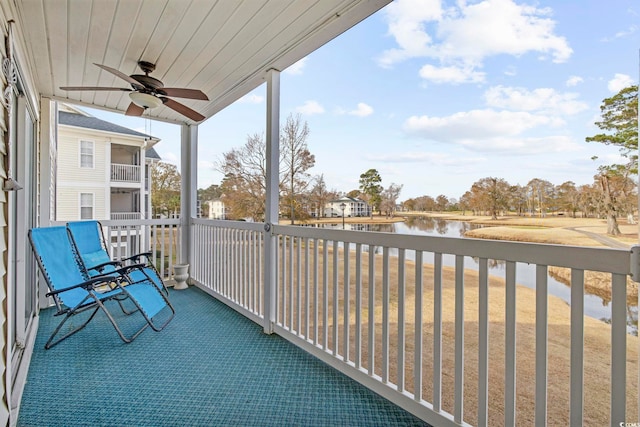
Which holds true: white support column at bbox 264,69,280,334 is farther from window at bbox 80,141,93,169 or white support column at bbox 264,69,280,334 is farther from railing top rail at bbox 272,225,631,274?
window at bbox 80,141,93,169

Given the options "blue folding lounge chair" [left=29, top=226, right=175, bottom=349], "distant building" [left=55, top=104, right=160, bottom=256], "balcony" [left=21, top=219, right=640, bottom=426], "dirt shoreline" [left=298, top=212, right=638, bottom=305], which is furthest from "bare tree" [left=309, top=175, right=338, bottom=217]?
"distant building" [left=55, top=104, right=160, bottom=256]

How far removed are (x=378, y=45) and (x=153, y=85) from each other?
1.96 m

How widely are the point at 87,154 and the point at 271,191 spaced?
310 centimetres

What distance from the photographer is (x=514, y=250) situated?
50.8 inches

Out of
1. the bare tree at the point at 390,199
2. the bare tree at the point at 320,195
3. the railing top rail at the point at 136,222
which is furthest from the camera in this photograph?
the railing top rail at the point at 136,222

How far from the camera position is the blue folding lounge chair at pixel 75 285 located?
2.48 meters

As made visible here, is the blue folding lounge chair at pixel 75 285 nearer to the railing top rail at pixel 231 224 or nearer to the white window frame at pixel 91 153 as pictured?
the railing top rail at pixel 231 224

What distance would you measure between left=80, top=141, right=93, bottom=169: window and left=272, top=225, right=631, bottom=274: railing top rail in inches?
155

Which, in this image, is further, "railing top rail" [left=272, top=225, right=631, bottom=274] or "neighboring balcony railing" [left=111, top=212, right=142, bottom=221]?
"neighboring balcony railing" [left=111, top=212, right=142, bottom=221]

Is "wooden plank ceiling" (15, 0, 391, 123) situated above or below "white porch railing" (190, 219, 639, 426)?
above

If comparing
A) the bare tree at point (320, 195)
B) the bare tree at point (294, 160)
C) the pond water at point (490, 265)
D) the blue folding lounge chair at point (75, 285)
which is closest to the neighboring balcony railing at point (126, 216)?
the blue folding lounge chair at point (75, 285)

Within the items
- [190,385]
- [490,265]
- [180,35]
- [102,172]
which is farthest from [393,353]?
[102,172]

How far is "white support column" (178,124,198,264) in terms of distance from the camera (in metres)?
4.21

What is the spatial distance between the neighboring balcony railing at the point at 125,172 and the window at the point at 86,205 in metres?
0.37
